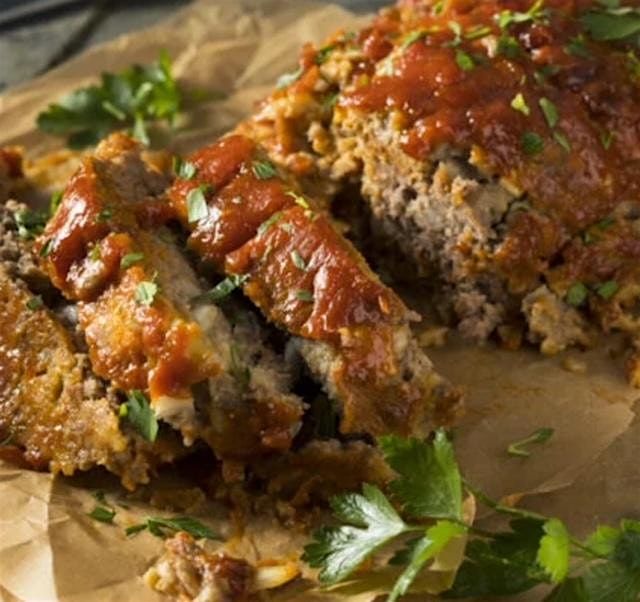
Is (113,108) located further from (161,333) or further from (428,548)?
(428,548)

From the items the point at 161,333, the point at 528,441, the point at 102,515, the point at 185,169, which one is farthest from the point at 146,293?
the point at 528,441

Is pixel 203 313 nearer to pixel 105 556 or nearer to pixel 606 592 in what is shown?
pixel 105 556

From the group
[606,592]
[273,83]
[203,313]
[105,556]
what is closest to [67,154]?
[273,83]

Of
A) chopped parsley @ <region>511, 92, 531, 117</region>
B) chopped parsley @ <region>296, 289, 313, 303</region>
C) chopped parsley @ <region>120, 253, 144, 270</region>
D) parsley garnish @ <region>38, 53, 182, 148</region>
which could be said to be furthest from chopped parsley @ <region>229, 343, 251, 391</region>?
parsley garnish @ <region>38, 53, 182, 148</region>

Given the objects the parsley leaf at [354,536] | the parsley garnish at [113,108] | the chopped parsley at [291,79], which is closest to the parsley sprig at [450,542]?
the parsley leaf at [354,536]

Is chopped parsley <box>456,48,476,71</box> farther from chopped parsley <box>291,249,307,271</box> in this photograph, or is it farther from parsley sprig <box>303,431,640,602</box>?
parsley sprig <box>303,431,640,602</box>

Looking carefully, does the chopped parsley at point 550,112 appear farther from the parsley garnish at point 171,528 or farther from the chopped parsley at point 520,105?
the parsley garnish at point 171,528
